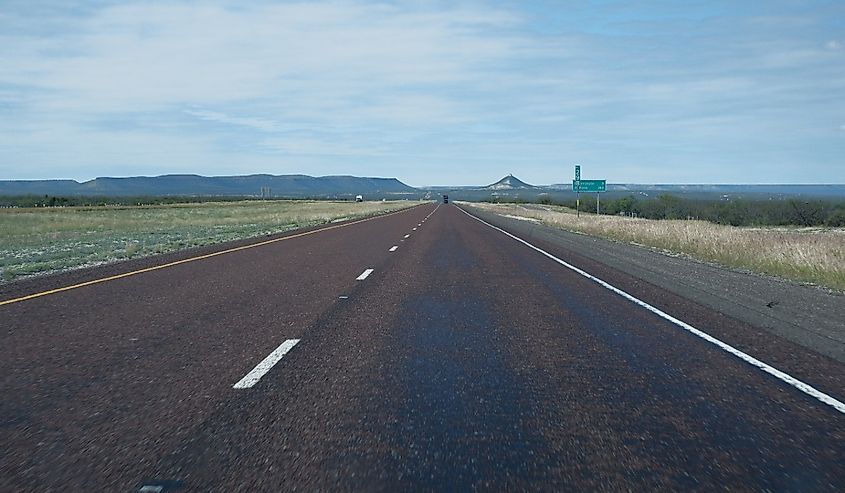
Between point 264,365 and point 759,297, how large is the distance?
9391 millimetres

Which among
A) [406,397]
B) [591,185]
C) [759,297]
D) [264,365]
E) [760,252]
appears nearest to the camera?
[406,397]

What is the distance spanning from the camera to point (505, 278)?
16.1 m

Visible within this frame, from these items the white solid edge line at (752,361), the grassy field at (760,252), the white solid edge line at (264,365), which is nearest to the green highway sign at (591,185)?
the grassy field at (760,252)

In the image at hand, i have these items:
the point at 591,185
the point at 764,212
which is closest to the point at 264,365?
the point at 591,185

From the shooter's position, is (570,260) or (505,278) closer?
(505,278)

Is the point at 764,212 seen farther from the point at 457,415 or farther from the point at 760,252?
the point at 457,415

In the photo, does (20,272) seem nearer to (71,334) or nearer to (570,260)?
(71,334)

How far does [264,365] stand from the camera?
7.52 meters

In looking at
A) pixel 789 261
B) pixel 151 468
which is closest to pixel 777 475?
pixel 151 468

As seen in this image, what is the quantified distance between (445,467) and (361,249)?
20436mm

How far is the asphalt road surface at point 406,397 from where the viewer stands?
15.4 ft

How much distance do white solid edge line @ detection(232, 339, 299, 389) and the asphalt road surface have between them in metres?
0.05

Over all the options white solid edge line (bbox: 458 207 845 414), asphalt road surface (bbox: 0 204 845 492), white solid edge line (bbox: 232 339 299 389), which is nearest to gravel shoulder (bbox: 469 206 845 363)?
asphalt road surface (bbox: 0 204 845 492)

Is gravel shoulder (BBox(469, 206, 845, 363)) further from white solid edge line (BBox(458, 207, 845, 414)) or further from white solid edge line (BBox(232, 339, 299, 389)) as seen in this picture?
white solid edge line (BBox(232, 339, 299, 389))
